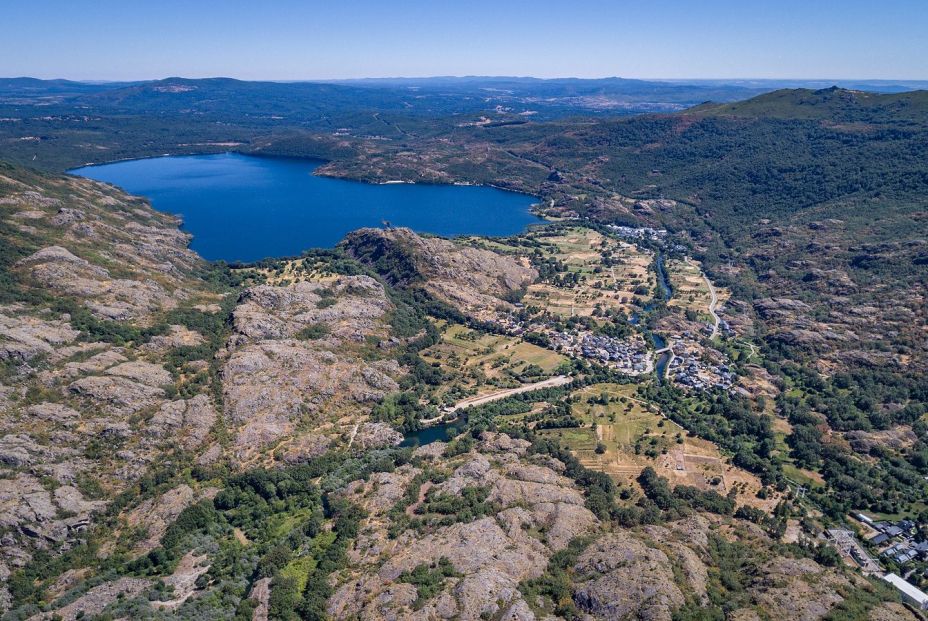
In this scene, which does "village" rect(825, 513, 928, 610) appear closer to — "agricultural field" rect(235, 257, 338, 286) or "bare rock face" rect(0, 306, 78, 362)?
"agricultural field" rect(235, 257, 338, 286)

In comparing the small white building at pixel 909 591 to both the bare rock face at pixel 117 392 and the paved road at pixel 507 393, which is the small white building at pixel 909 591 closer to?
the paved road at pixel 507 393

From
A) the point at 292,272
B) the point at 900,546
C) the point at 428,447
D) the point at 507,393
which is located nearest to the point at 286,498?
the point at 428,447

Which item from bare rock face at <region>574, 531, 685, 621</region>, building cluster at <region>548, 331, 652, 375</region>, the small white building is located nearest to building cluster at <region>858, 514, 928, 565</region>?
the small white building

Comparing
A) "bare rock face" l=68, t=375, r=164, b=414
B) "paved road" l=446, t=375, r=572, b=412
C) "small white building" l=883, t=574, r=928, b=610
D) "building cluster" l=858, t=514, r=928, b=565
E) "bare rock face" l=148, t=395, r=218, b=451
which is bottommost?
"building cluster" l=858, t=514, r=928, b=565

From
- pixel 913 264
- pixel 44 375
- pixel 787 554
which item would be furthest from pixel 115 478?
pixel 913 264

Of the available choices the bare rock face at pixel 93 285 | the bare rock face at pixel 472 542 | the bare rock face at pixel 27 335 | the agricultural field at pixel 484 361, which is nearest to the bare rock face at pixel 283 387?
the agricultural field at pixel 484 361

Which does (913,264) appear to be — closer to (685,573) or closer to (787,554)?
(787,554)
